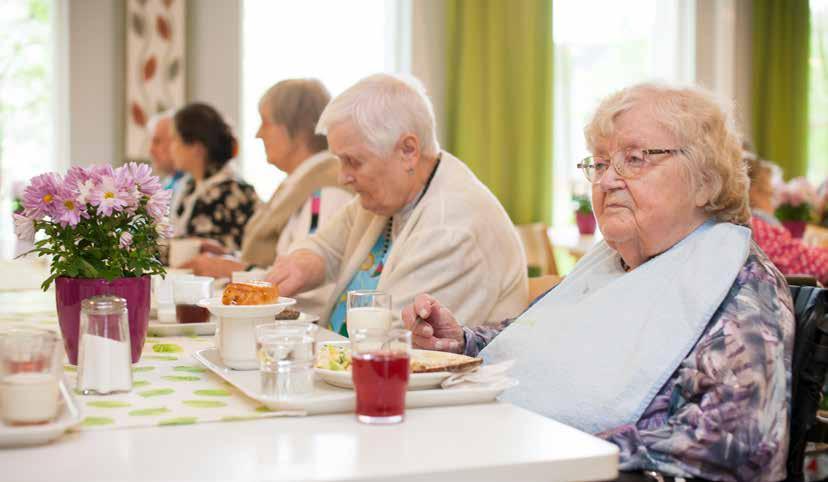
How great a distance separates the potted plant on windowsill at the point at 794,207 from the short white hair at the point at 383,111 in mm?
3132

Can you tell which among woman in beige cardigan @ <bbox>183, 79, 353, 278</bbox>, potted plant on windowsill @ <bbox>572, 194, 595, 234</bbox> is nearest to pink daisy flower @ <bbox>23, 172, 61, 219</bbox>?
woman in beige cardigan @ <bbox>183, 79, 353, 278</bbox>

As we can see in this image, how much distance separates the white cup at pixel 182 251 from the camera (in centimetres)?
358

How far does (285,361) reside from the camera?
1.29 meters

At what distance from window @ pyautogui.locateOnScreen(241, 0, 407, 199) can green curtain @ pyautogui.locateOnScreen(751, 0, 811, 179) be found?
3300mm

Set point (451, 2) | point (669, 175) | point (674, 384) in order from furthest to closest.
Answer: point (451, 2) < point (669, 175) < point (674, 384)

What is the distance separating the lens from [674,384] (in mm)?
1460

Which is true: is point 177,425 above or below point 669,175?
below

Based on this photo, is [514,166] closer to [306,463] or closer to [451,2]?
[451,2]

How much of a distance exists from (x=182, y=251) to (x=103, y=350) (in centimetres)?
228

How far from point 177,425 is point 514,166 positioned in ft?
19.9

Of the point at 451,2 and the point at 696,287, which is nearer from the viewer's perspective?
the point at 696,287

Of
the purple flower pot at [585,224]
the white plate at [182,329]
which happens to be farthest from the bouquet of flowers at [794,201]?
the white plate at [182,329]

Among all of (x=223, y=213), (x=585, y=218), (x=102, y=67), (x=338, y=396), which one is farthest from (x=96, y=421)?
(x=102, y=67)

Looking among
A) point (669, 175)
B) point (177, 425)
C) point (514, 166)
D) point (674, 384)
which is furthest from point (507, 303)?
point (514, 166)
